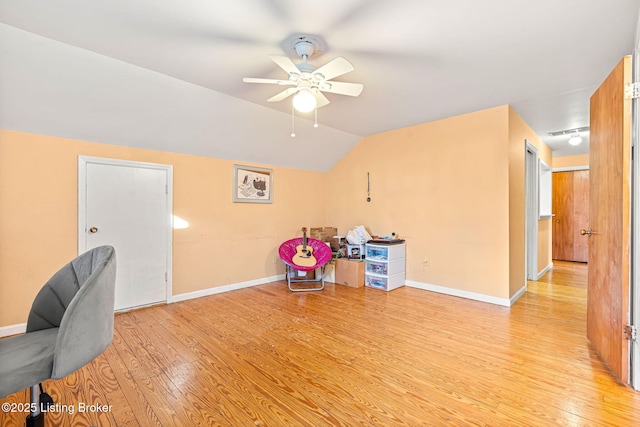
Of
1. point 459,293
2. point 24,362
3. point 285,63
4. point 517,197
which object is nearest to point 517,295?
point 459,293

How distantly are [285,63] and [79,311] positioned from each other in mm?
1803

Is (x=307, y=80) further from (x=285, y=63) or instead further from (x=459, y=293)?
(x=459, y=293)

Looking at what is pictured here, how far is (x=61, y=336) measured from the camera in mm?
1166

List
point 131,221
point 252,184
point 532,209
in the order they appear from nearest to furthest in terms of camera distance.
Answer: point 131,221 → point 252,184 → point 532,209

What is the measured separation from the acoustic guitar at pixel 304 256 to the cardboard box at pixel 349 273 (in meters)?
0.45

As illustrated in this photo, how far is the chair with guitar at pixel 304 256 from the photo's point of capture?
13.7 feet

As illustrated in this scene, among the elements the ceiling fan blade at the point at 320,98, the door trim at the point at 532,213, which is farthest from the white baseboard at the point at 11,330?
the door trim at the point at 532,213

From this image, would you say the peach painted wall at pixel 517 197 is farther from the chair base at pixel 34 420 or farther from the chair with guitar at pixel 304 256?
the chair base at pixel 34 420

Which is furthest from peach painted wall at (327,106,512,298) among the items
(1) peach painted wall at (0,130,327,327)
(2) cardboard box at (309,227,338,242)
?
(1) peach painted wall at (0,130,327,327)

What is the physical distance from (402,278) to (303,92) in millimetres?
3196

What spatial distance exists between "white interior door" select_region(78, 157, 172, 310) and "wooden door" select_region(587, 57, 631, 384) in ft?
14.0

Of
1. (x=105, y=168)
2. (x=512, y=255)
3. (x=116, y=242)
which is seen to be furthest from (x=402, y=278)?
(x=105, y=168)

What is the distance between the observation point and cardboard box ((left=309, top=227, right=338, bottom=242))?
16.6ft

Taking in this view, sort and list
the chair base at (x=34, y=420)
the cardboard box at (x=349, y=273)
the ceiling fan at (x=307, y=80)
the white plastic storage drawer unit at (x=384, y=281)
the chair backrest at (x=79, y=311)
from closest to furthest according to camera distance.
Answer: the chair backrest at (x=79, y=311), the chair base at (x=34, y=420), the ceiling fan at (x=307, y=80), the white plastic storage drawer unit at (x=384, y=281), the cardboard box at (x=349, y=273)
